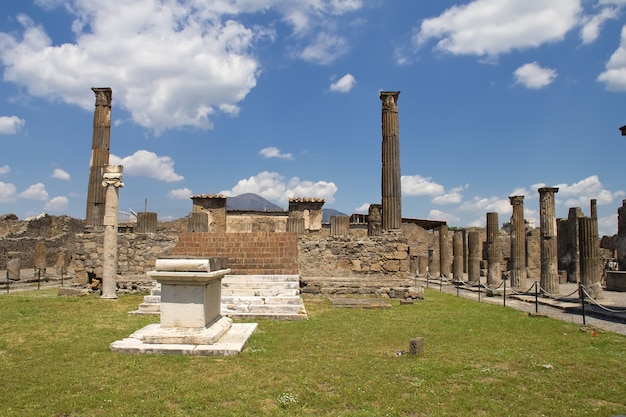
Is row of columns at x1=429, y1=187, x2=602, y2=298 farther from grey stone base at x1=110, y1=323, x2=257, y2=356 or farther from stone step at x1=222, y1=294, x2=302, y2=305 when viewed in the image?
grey stone base at x1=110, y1=323, x2=257, y2=356

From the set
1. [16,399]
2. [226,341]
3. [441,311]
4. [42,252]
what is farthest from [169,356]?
[42,252]

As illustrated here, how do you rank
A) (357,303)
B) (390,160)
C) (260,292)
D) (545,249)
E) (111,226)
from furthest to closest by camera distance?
1. (545,249)
2. (390,160)
3. (111,226)
4. (357,303)
5. (260,292)

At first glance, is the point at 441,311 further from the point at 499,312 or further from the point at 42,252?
the point at 42,252

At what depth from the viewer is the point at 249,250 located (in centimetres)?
1346

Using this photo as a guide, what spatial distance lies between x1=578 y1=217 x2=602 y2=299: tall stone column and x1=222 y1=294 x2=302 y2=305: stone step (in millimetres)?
11017

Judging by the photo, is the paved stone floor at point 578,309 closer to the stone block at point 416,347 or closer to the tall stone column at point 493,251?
the tall stone column at point 493,251

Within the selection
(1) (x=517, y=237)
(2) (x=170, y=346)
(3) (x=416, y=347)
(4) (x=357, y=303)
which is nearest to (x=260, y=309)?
(4) (x=357, y=303)

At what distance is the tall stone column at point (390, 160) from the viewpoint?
53.0ft

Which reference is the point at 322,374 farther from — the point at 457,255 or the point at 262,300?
the point at 457,255

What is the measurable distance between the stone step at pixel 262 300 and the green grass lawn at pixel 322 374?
5.56 ft

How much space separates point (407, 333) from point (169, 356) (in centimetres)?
451

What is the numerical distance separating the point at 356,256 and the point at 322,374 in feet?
32.8

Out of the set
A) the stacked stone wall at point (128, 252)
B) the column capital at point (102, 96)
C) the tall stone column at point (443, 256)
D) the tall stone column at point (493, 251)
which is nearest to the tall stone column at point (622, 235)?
the tall stone column at point (493, 251)

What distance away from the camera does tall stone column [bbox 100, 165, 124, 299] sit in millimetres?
13539
